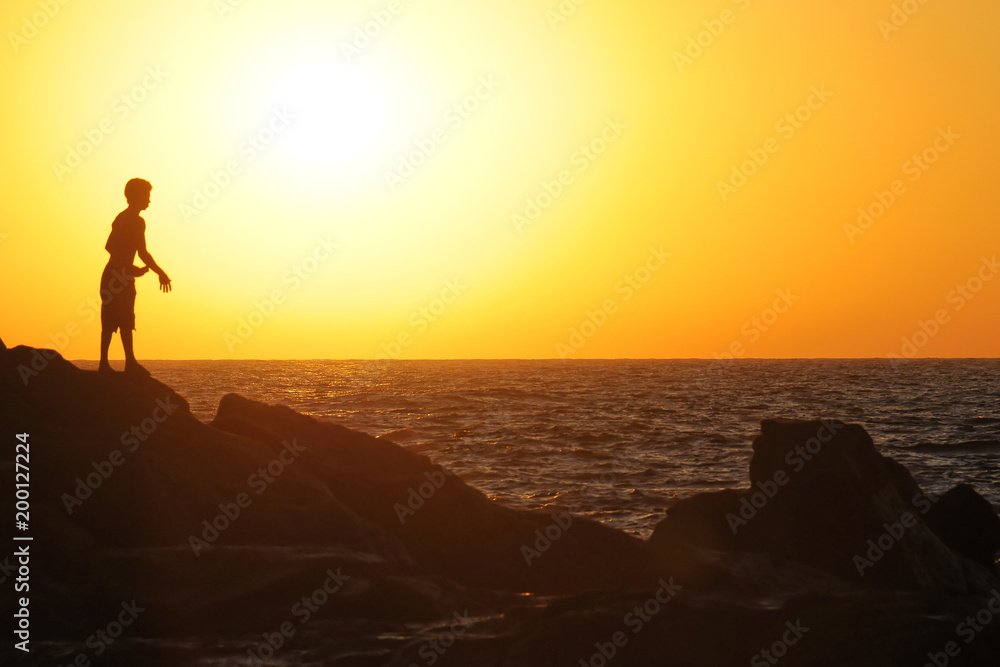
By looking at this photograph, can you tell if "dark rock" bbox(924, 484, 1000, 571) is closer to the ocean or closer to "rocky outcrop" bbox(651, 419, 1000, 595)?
"rocky outcrop" bbox(651, 419, 1000, 595)

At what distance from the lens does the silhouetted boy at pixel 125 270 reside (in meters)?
12.4

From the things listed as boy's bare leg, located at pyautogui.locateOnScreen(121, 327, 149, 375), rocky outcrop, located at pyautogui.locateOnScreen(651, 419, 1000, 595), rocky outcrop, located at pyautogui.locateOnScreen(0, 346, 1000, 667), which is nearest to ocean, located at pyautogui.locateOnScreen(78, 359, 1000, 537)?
rocky outcrop, located at pyautogui.locateOnScreen(651, 419, 1000, 595)

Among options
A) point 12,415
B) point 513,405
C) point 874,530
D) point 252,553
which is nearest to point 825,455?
point 874,530

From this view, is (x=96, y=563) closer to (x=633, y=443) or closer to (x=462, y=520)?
(x=462, y=520)

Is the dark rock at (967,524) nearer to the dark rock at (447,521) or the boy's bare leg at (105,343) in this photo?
the dark rock at (447,521)

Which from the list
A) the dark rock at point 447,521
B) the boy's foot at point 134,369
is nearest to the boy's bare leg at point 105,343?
the boy's foot at point 134,369

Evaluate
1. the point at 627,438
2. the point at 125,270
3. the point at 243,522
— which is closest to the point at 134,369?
the point at 125,270

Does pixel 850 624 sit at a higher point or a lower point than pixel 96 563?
higher

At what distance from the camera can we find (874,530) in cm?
1063

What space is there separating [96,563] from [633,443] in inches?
927

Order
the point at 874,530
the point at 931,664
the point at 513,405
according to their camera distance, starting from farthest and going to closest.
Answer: the point at 513,405 → the point at 874,530 → the point at 931,664

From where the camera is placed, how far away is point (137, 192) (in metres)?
12.4

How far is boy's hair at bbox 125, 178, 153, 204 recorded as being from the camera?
12.4m

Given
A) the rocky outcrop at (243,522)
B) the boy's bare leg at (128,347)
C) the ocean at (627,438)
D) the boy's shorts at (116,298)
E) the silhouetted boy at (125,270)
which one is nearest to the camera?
the rocky outcrop at (243,522)
